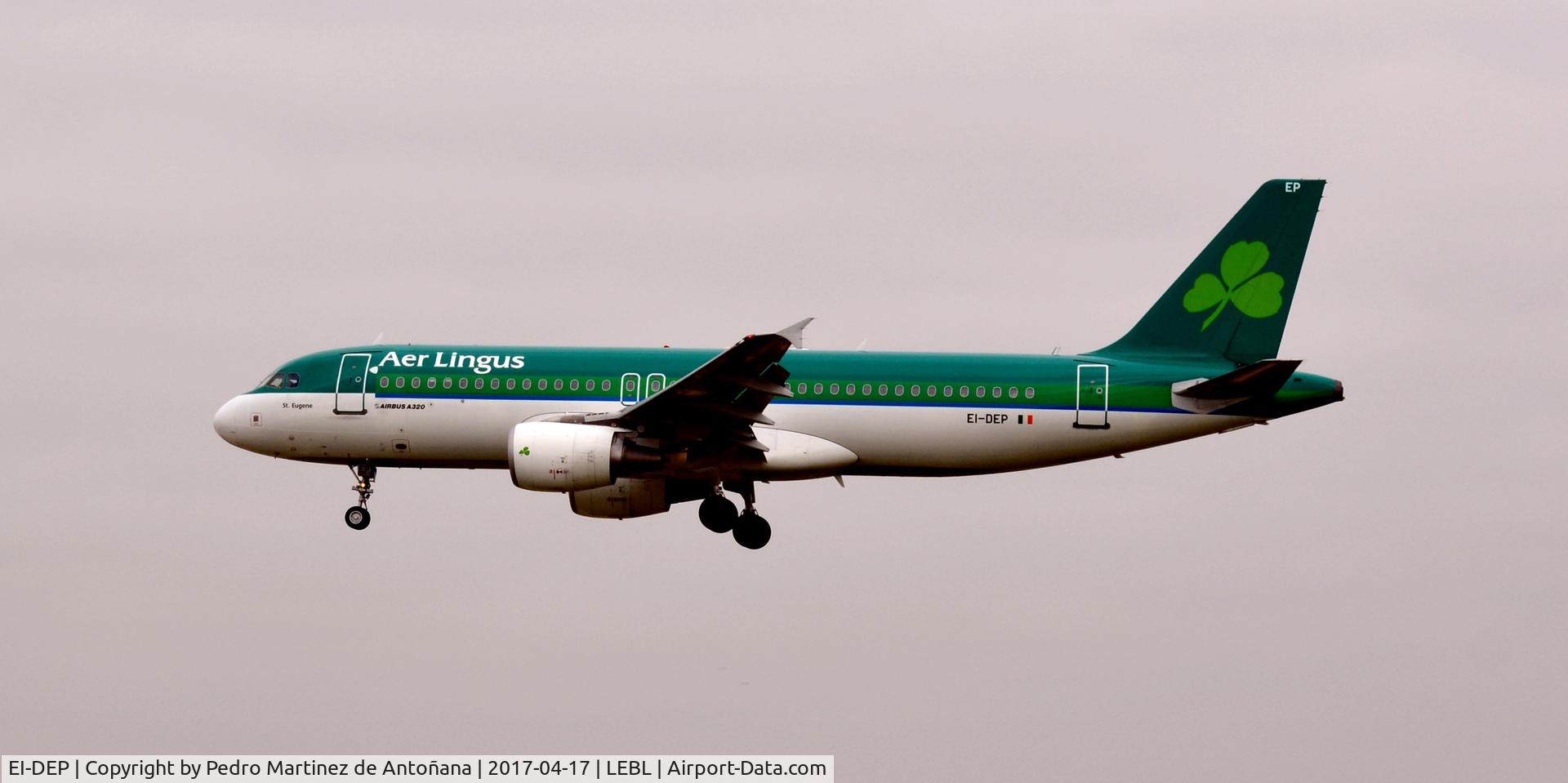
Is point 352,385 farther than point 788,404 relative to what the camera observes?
Yes

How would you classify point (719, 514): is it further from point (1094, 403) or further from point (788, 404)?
point (1094, 403)

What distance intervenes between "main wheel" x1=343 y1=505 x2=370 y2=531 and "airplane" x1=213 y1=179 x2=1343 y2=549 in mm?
43

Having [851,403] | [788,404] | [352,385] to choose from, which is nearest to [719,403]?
[788,404]

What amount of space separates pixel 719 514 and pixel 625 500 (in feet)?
7.31

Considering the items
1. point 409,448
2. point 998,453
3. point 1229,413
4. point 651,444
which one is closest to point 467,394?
point 409,448

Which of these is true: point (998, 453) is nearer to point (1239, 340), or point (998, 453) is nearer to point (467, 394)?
point (1239, 340)

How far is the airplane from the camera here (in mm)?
41156

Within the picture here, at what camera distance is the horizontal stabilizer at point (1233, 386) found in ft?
134

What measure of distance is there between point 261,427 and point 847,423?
46.0 ft

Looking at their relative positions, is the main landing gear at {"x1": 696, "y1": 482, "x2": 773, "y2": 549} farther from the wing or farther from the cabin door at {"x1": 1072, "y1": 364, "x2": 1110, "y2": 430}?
the cabin door at {"x1": 1072, "y1": 364, "x2": 1110, "y2": 430}

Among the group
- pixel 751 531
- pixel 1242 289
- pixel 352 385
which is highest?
pixel 1242 289

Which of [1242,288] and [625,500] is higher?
[1242,288]

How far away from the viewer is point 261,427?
1783 inches

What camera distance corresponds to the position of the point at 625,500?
44.4 m
